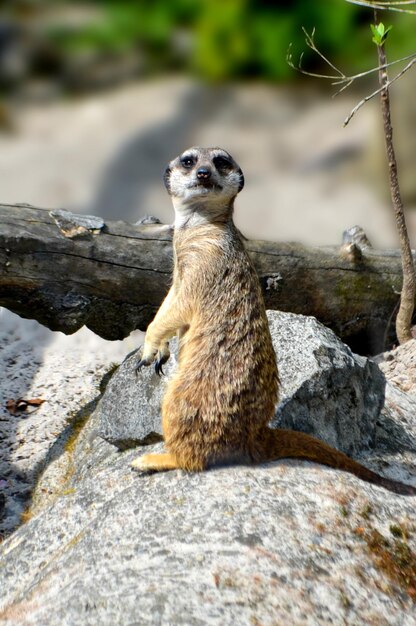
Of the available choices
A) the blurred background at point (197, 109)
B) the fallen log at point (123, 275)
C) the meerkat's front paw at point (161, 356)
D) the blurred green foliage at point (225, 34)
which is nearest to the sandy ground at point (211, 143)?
the blurred background at point (197, 109)

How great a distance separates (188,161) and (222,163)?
0.13 meters

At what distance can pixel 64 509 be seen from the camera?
3387 millimetres

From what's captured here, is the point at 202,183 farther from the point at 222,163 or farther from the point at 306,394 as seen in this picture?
the point at 306,394

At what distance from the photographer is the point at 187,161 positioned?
3.59 m

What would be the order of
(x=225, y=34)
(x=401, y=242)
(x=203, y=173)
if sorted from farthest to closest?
(x=225, y=34) → (x=401, y=242) → (x=203, y=173)

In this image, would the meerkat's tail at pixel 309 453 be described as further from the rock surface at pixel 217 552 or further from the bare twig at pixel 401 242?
the bare twig at pixel 401 242

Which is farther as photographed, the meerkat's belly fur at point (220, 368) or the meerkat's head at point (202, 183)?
the meerkat's head at point (202, 183)

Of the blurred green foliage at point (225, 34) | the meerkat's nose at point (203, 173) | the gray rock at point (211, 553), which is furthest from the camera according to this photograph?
the blurred green foliage at point (225, 34)

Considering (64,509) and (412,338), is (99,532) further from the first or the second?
(412,338)

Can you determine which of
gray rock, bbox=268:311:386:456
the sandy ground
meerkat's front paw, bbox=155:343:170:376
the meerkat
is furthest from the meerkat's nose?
the sandy ground

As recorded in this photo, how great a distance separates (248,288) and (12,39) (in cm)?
1077

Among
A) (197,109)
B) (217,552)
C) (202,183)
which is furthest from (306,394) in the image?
(197,109)

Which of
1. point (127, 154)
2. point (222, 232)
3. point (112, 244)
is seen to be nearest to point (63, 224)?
point (112, 244)

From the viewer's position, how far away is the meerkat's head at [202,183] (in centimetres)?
357
